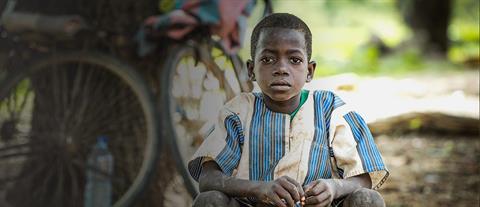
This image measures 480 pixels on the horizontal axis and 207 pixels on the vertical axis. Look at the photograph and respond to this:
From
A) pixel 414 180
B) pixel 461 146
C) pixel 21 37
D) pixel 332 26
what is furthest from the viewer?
pixel 332 26

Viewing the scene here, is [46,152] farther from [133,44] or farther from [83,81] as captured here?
[133,44]

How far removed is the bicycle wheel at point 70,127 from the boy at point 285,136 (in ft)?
4.42

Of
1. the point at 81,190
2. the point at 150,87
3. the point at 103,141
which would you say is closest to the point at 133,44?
the point at 150,87

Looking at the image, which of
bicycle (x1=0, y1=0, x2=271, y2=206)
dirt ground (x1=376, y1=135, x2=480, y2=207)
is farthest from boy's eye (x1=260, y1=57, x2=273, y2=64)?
dirt ground (x1=376, y1=135, x2=480, y2=207)

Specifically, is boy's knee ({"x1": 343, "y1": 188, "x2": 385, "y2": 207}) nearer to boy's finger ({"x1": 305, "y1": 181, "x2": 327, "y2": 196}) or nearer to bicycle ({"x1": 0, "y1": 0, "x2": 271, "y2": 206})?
boy's finger ({"x1": 305, "y1": 181, "x2": 327, "y2": 196})

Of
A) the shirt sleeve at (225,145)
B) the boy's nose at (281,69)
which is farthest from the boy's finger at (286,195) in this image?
the boy's nose at (281,69)

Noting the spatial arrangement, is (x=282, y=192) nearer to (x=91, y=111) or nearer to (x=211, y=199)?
(x=211, y=199)

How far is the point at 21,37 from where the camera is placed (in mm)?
3691

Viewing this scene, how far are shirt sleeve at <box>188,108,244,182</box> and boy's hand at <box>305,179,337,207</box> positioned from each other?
308 mm

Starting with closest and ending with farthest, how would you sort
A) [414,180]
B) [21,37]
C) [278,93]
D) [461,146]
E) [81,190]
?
[278,93], [21,37], [81,190], [414,180], [461,146]

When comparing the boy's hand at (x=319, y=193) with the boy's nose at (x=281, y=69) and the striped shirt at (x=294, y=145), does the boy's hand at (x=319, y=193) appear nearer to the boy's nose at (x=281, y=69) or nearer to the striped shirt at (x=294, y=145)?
the striped shirt at (x=294, y=145)

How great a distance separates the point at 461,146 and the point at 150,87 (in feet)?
14.5

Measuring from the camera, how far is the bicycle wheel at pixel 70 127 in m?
3.76

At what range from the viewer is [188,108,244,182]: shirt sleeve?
266 cm
